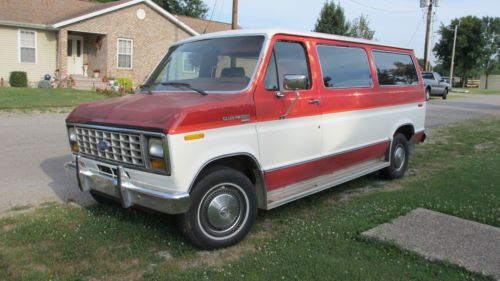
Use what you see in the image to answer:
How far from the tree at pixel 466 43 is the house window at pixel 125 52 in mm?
50779

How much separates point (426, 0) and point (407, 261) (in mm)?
38059

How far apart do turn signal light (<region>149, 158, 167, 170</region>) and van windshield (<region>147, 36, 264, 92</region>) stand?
110cm

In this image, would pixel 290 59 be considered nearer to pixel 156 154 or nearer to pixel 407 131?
pixel 156 154

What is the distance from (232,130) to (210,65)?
1160 mm

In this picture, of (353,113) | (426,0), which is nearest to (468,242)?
(353,113)

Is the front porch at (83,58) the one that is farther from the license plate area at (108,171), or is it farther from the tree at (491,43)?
the tree at (491,43)

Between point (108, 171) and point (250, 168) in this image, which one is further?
point (250, 168)

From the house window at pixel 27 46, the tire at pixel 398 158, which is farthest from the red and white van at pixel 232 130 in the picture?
the house window at pixel 27 46

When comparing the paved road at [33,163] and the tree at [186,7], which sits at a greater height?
the tree at [186,7]

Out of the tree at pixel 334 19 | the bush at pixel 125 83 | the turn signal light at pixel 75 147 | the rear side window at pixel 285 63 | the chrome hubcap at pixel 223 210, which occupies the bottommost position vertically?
the chrome hubcap at pixel 223 210

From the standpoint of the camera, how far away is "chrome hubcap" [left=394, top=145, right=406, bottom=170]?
7.13 m

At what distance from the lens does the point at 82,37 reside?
2562 cm

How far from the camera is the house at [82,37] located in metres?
Result: 22.5

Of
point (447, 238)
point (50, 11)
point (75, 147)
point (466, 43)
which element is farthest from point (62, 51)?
point (466, 43)
